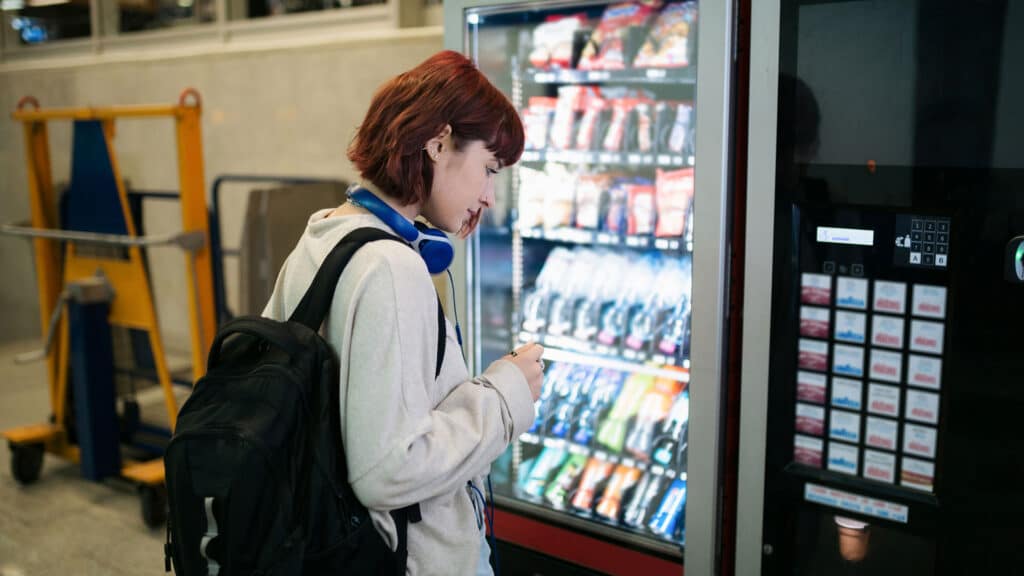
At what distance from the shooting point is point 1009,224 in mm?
1596

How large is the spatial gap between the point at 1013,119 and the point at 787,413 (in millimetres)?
765

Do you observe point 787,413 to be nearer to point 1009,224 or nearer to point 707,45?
point 1009,224

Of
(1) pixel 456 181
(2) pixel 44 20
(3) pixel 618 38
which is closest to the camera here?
(1) pixel 456 181

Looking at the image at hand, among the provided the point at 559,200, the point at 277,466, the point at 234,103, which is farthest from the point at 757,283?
the point at 234,103

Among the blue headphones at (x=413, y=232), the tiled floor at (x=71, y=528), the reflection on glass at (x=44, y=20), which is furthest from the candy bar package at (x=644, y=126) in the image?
the reflection on glass at (x=44, y=20)

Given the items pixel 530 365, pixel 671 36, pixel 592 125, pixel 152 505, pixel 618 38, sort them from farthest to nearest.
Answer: pixel 152 505
pixel 592 125
pixel 618 38
pixel 671 36
pixel 530 365

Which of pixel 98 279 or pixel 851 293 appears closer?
pixel 851 293

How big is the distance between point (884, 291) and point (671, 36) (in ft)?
3.27

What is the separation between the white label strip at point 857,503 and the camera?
1.82 m

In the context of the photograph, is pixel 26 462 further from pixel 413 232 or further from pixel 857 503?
pixel 857 503

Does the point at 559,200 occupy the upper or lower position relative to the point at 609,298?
upper

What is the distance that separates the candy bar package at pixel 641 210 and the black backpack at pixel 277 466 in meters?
1.35

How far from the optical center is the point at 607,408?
8.90ft

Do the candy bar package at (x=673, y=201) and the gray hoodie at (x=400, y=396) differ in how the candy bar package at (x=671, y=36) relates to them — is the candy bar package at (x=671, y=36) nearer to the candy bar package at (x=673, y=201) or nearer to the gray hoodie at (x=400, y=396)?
the candy bar package at (x=673, y=201)
